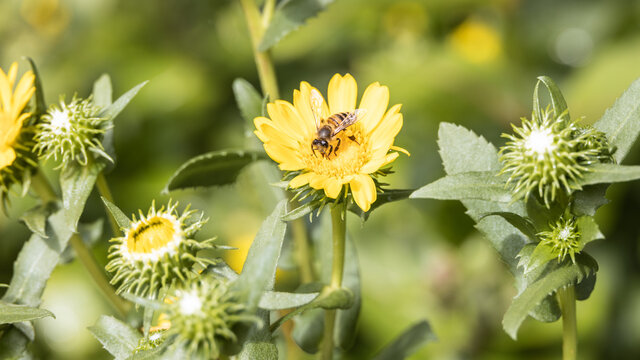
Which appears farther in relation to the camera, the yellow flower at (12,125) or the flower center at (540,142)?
the yellow flower at (12,125)

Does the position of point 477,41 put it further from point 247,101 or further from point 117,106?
point 117,106

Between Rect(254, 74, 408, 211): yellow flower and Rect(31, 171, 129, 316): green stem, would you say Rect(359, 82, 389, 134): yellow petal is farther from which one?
Rect(31, 171, 129, 316): green stem

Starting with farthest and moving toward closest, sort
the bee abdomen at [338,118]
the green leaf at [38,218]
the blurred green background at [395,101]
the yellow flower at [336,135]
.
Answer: the blurred green background at [395,101]
the bee abdomen at [338,118]
the green leaf at [38,218]
the yellow flower at [336,135]

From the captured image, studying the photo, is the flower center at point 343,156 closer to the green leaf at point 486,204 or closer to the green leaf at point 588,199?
the green leaf at point 486,204

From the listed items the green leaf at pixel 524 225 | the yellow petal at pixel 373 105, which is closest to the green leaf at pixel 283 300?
the green leaf at pixel 524 225

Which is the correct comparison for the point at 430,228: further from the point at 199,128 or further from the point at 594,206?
the point at 594,206

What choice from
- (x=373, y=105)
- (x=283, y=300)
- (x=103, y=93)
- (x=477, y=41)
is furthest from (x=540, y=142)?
(x=477, y=41)

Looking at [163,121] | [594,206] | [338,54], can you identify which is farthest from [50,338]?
[594,206]
